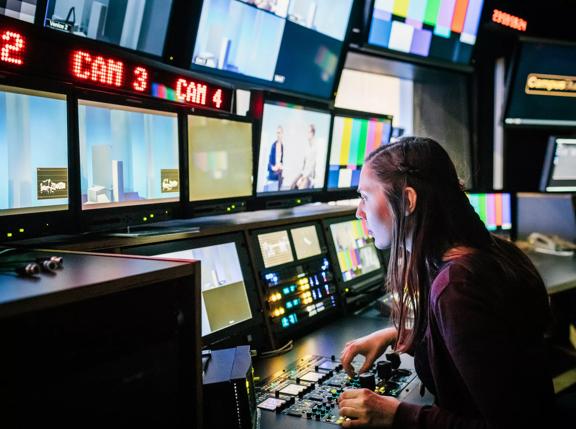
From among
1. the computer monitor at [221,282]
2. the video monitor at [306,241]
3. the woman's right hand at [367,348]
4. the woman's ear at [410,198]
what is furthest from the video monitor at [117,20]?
the woman's right hand at [367,348]

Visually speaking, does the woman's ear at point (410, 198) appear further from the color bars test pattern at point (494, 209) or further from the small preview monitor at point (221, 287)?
the color bars test pattern at point (494, 209)

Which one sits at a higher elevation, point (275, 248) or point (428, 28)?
point (428, 28)

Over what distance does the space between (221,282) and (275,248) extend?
0.32 meters

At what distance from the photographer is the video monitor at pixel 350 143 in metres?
2.78

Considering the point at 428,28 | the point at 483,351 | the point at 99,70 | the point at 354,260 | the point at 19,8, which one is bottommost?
the point at 354,260

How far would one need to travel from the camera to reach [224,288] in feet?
5.84

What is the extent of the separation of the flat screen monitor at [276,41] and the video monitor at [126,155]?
0.60 metres

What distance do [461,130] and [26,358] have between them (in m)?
3.87

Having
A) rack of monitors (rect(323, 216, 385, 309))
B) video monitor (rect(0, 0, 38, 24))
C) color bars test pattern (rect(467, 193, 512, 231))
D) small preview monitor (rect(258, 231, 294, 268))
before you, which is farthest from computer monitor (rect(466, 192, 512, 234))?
video monitor (rect(0, 0, 38, 24))

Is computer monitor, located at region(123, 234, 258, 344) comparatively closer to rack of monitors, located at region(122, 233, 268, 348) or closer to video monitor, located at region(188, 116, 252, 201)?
rack of monitors, located at region(122, 233, 268, 348)

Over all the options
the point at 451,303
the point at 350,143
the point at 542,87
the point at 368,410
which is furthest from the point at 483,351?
the point at 542,87

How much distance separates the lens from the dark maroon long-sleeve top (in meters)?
1.10

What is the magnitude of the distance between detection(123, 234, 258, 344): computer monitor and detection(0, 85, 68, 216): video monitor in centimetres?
33

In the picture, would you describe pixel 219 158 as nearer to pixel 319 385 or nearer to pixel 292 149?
pixel 292 149
